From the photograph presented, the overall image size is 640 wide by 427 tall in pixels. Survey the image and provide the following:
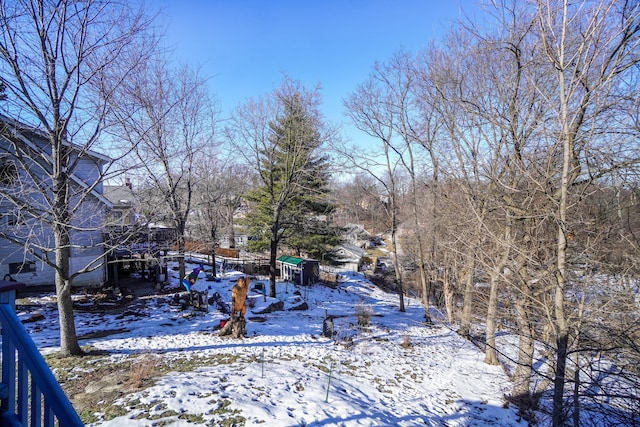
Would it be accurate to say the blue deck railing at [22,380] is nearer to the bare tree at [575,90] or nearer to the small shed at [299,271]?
the bare tree at [575,90]

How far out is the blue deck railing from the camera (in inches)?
71.3

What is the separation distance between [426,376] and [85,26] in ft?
36.0

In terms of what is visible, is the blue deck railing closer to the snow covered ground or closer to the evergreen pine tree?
the snow covered ground

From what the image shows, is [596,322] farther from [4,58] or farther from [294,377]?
[4,58]

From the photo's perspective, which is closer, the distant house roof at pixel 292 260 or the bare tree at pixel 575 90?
the bare tree at pixel 575 90

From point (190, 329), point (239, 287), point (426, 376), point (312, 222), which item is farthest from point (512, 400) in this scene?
point (312, 222)

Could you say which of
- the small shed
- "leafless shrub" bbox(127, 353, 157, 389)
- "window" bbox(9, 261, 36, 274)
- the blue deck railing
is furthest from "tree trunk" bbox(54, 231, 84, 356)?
the small shed

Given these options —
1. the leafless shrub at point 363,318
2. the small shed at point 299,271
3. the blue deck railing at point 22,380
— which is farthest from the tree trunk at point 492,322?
the small shed at point 299,271

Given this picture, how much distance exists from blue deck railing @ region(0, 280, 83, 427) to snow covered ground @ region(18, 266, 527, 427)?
2931mm

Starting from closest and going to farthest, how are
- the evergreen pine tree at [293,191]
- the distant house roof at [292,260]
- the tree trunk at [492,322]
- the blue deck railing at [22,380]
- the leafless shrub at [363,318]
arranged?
the blue deck railing at [22,380]
the tree trunk at [492,322]
the leafless shrub at [363,318]
the evergreen pine tree at [293,191]
the distant house roof at [292,260]

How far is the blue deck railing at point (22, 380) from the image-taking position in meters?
1.81

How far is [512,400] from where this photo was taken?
752 cm

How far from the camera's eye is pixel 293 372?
271 inches

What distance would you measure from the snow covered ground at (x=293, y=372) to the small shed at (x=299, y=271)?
5829mm
